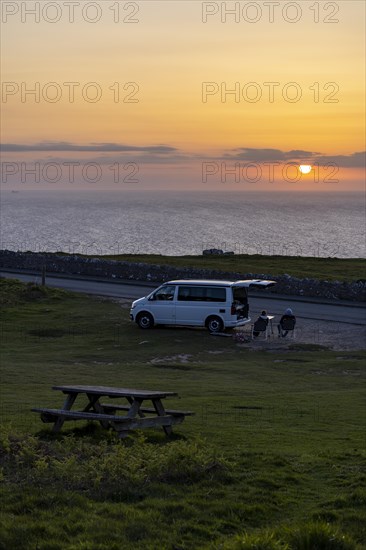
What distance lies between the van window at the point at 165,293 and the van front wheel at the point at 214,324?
6.35 feet

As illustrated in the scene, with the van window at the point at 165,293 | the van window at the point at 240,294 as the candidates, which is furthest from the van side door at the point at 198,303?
the van window at the point at 240,294

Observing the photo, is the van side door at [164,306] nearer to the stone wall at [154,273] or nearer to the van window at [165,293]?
the van window at [165,293]

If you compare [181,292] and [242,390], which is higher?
[181,292]

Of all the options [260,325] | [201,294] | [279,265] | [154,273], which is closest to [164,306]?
[201,294]

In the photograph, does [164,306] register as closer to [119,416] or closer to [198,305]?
[198,305]

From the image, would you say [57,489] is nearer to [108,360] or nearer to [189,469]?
[189,469]

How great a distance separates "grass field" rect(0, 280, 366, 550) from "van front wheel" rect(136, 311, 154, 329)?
1082cm

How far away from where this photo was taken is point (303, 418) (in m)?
17.0

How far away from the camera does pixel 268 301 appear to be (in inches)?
1647

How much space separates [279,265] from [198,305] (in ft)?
85.7

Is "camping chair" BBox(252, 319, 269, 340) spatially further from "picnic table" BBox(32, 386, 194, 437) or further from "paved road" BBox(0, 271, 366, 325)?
"picnic table" BBox(32, 386, 194, 437)

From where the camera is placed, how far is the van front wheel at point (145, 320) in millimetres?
34312

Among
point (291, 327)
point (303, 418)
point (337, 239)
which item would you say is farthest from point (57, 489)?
point (337, 239)

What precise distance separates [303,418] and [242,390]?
4.61 metres
